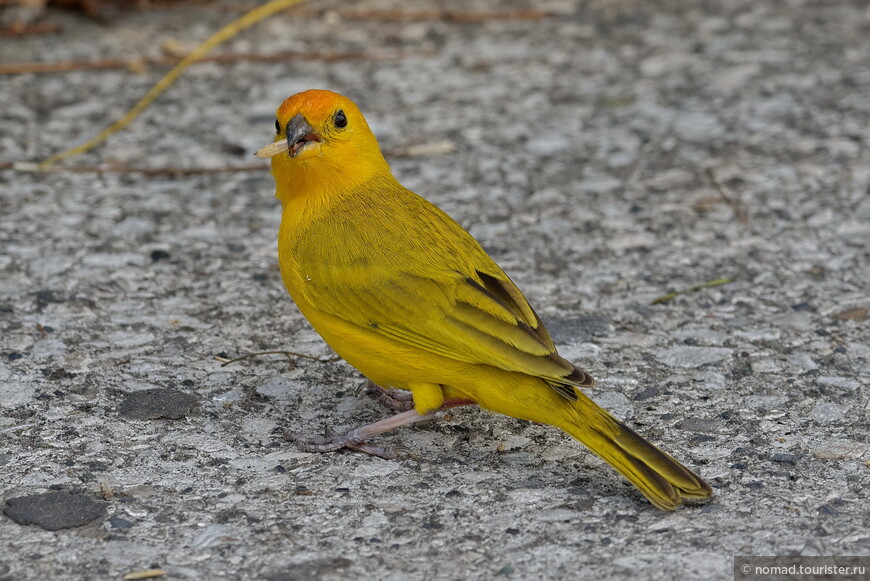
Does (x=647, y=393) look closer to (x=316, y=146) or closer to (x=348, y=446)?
(x=348, y=446)

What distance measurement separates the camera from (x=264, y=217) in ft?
17.3

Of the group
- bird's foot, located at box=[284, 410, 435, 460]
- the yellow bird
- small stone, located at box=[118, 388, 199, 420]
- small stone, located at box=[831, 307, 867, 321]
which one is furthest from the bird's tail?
small stone, located at box=[831, 307, 867, 321]

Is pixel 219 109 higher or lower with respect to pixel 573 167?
higher

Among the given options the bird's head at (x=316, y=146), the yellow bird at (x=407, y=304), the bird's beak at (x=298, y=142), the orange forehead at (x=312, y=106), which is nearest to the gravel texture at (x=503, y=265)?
the yellow bird at (x=407, y=304)

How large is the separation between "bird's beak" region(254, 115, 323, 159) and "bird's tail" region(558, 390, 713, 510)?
126cm

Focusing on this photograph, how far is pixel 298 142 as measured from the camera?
12.4 feet

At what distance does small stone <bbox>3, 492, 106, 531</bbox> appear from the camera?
3.07m

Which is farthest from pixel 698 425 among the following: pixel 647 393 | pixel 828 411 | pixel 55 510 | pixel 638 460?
pixel 55 510

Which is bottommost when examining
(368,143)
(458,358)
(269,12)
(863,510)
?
(863,510)

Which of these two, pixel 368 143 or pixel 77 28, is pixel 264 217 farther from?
pixel 77 28

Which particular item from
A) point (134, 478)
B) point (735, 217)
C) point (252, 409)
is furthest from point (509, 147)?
point (134, 478)

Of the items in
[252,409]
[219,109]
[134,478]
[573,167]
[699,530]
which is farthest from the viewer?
[219,109]

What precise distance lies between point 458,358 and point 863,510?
3.97 ft

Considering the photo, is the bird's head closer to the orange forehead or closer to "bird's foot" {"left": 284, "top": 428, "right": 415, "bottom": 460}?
the orange forehead
